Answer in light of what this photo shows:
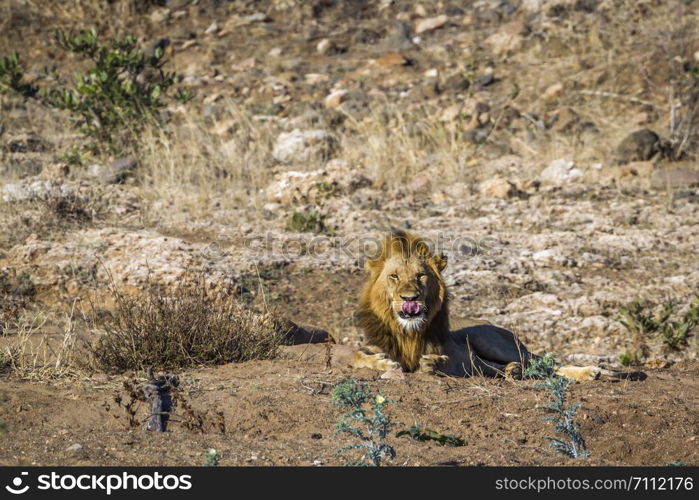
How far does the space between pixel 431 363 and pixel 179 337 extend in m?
1.76

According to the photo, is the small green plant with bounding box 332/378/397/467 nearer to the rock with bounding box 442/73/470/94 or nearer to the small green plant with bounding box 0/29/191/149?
the small green plant with bounding box 0/29/191/149

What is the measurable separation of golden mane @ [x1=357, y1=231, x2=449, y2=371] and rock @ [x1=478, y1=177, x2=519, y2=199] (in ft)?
18.6

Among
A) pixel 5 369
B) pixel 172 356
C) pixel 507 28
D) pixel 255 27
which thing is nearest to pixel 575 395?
pixel 172 356

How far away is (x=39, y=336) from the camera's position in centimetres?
725

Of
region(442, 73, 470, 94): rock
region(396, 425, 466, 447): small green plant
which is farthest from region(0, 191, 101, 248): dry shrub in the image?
region(442, 73, 470, 94): rock

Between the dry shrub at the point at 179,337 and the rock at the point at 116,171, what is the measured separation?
5853 mm

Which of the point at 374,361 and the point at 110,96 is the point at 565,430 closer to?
the point at 374,361

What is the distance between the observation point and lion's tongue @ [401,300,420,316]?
6.50 meters

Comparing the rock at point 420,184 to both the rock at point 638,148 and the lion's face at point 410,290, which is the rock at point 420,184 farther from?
the lion's face at point 410,290

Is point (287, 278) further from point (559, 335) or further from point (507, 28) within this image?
point (507, 28)

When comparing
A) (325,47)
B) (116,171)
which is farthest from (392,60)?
(116,171)

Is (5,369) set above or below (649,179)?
above

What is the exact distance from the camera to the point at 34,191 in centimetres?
1113

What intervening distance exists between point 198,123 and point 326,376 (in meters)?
9.38
